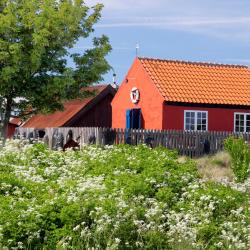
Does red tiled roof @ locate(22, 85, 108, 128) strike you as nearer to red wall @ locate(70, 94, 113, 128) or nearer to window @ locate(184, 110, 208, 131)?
red wall @ locate(70, 94, 113, 128)

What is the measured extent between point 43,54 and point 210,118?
10144 millimetres

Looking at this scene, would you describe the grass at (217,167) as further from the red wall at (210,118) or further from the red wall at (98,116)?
the red wall at (98,116)

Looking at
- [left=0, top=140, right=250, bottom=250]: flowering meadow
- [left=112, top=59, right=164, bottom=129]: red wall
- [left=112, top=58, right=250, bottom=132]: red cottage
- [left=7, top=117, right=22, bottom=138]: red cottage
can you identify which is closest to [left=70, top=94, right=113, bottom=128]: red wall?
[left=112, top=59, right=164, bottom=129]: red wall

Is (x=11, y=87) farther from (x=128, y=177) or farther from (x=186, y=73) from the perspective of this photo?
(x=128, y=177)

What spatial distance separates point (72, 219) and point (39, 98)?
85.8 ft

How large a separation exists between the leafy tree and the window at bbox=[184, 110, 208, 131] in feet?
19.1

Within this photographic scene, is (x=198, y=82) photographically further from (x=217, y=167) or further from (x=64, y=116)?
(x=217, y=167)

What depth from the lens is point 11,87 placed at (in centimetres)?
3519

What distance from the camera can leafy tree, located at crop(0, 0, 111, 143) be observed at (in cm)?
3406

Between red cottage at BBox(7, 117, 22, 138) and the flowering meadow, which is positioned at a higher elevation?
red cottage at BBox(7, 117, 22, 138)

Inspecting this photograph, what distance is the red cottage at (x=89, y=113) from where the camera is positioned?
4297 centimetres

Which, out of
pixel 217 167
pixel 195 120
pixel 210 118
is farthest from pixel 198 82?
pixel 217 167

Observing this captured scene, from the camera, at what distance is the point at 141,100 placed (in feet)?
121

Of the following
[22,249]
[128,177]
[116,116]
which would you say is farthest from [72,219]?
[116,116]
